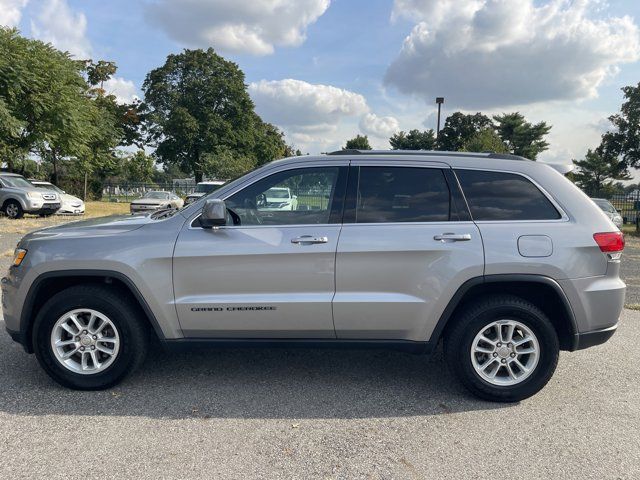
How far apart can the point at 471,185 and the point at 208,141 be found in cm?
4694

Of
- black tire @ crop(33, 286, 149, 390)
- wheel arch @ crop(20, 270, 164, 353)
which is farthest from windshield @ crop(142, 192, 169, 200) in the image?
black tire @ crop(33, 286, 149, 390)

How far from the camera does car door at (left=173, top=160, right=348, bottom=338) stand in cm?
359

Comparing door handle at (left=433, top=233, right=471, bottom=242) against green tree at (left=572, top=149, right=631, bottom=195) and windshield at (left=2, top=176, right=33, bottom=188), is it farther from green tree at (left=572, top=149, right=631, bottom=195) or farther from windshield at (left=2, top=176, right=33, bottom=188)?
green tree at (left=572, top=149, right=631, bottom=195)

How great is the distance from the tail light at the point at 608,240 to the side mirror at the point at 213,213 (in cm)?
271

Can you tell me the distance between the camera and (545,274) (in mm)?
3562

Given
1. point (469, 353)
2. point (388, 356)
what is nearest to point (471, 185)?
point (469, 353)

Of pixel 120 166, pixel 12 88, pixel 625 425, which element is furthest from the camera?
pixel 120 166

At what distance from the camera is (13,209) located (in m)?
17.8

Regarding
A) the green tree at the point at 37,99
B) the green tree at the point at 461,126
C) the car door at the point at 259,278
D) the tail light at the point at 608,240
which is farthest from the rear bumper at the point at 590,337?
the green tree at the point at 461,126

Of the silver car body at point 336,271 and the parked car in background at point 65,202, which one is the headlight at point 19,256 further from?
the parked car in background at point 65,202

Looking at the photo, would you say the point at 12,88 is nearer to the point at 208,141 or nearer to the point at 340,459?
the point at 340,459

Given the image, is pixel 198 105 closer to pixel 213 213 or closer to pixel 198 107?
pixel 198 107

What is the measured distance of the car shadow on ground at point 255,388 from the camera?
352 centimetres

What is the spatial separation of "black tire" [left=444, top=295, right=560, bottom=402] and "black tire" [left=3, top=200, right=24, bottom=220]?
18.4m
